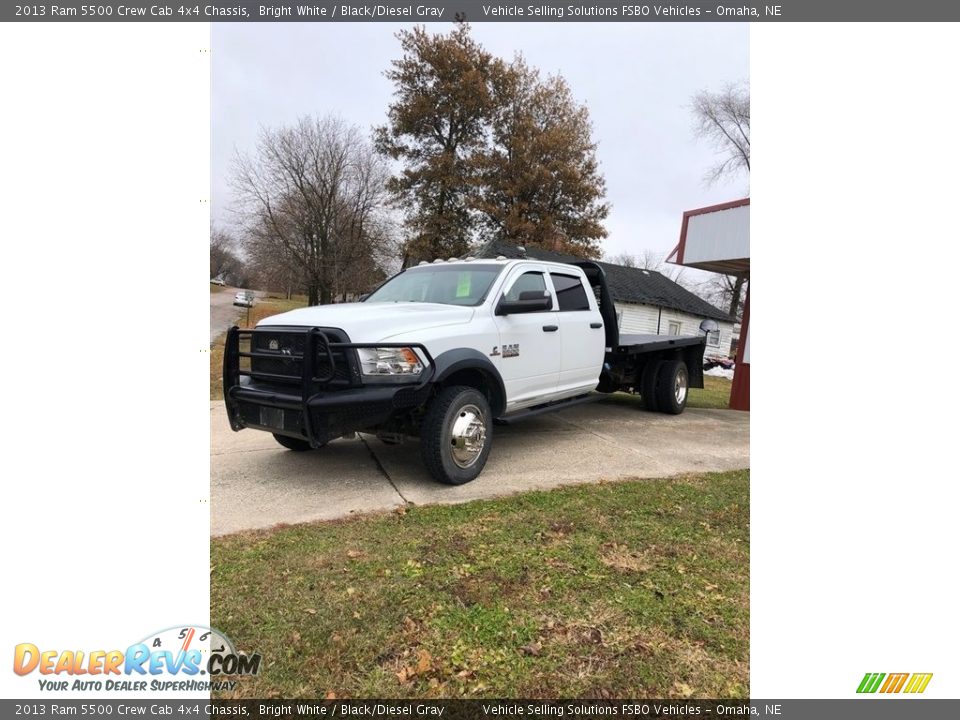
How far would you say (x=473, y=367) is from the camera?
4293mm

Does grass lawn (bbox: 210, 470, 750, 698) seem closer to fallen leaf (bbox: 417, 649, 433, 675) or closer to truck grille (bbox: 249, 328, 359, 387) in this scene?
fallen leaf (bbox: 417, 649, 433, 675)

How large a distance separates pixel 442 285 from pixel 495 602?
3.27 m

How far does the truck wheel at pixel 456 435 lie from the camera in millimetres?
4039

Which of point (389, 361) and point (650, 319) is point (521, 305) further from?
point (650, 319)

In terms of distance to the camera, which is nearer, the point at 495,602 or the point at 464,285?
the point at 495,602

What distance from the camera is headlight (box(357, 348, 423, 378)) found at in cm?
384

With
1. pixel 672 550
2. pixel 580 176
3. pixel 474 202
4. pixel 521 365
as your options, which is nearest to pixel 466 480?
pixel 521 365

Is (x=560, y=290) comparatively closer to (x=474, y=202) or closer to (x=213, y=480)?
(x=213, y=480)

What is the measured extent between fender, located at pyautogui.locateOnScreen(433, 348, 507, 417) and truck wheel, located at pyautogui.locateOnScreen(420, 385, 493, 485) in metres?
0.18

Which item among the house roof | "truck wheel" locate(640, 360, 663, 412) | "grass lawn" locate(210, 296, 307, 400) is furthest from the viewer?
the house roof

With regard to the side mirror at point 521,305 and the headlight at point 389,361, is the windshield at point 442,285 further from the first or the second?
the headlight at point 389,361

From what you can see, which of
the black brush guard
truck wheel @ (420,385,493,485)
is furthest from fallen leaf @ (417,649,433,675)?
truck wheel @ (420,385,493,485)

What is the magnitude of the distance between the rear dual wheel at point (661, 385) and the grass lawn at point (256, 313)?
23.7ft
